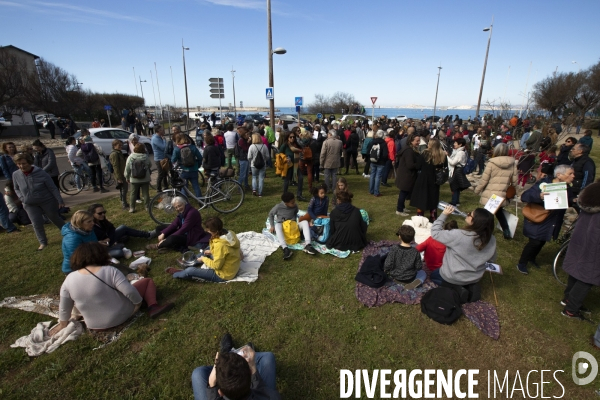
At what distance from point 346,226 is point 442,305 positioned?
6.47 feet

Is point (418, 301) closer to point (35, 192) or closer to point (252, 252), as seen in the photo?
point (252, 252)

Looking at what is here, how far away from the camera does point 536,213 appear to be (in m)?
4.28

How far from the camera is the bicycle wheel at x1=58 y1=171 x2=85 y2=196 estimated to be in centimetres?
866

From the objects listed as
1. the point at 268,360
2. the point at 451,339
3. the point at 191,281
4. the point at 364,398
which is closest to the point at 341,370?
the point at 364,398

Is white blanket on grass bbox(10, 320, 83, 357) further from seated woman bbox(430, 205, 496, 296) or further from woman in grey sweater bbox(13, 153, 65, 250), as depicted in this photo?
seated woman bbox(430, 205, 496, 296)

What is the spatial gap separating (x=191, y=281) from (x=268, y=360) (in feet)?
7.32

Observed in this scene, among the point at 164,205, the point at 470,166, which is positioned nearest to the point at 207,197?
the point at 164,205

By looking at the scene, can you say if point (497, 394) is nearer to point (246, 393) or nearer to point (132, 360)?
point (246, 393)

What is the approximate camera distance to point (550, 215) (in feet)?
13.9

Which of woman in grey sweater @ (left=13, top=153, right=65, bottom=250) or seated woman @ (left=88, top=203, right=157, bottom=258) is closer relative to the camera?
seated woman @ (left=88, top=203, right=157, bottom=258)

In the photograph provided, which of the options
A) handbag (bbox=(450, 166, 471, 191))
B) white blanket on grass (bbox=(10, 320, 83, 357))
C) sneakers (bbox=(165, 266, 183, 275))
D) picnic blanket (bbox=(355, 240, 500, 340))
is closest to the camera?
white blanket on grass (bbox=(10, 320, 83, 357))

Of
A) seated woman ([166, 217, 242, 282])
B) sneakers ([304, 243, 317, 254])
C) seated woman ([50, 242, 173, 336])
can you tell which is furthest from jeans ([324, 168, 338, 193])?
seated woman ([50, 242, 173, 336])

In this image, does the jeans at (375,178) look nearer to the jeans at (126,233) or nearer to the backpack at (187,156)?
the backpack at (187,156)

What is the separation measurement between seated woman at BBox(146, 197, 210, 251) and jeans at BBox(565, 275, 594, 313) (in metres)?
5.20
